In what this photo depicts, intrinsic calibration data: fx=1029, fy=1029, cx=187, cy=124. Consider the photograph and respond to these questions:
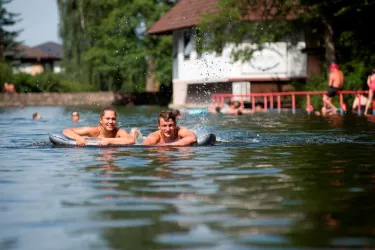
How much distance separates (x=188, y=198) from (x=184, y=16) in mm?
46507

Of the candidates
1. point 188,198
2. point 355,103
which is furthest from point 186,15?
point 188,198

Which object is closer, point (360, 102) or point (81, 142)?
point (81, 142)

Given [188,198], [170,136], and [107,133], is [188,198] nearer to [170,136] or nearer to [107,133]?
[170,136]

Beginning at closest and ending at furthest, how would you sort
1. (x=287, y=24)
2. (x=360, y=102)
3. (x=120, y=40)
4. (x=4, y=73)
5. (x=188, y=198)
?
(x=188, y=198)
(x=360, y=102)
(x=287, y=24)
(x=120, y=40)
(x=4, y=73)

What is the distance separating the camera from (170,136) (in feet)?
58.1

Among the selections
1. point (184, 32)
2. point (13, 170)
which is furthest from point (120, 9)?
point (13, 170)

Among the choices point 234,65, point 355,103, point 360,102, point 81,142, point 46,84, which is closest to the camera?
point 81,142

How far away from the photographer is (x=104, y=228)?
7.57 metres

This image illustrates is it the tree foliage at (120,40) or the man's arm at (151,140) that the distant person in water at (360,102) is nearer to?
the man's arm at (151,140)

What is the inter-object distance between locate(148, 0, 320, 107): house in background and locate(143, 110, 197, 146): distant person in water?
31114 mm

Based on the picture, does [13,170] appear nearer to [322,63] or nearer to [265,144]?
[265,144]

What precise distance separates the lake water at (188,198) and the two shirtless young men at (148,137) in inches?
24.3

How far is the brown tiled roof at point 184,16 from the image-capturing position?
52719mm

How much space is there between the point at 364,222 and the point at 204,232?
1300 millimetres
